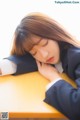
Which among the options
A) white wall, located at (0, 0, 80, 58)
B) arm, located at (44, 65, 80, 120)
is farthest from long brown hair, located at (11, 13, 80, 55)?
white wall, located at (0, 0, 80, 58)

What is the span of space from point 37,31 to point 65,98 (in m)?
0.32

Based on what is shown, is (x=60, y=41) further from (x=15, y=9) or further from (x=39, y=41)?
(x=15, y=9)

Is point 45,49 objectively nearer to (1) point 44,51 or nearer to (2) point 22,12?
(1) point 44,51

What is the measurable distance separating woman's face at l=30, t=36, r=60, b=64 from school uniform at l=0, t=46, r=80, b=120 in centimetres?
4

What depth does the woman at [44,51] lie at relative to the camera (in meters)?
0.94

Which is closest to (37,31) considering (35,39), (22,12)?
(35,39)

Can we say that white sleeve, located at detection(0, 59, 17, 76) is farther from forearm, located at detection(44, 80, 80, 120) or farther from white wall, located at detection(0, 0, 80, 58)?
white wall, located at detection(0, 0, 80, 58)

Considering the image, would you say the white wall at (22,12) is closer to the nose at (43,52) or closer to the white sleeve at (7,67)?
the white sleeve at (7,67)

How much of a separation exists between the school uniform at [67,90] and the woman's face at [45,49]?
0.15 ft

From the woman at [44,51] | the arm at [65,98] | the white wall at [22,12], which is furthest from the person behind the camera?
the white wall at [22,12]

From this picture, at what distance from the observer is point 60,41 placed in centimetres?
100

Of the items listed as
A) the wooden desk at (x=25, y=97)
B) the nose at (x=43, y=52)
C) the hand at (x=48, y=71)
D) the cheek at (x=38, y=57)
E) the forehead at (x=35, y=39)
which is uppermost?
the forehead at (x=35, y=39)

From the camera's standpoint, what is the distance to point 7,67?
1.04m

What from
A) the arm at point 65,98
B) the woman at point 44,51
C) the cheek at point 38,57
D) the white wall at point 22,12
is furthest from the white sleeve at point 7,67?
the white wall at point 22,12
